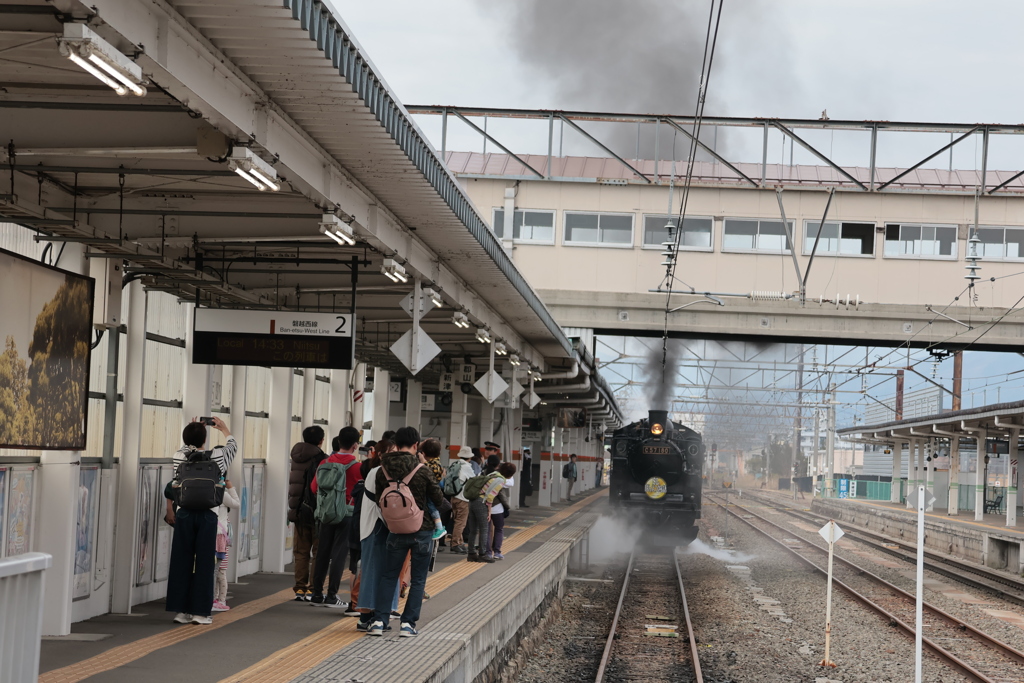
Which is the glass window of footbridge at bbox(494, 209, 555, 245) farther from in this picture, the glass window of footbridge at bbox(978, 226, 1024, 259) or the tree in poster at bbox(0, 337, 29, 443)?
the tree in poster at bbox(0, 337, 29, 443)

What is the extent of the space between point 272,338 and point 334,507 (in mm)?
1692

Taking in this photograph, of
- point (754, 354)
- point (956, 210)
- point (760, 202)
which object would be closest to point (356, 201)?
point (760, 202)

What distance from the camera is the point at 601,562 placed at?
971 inches

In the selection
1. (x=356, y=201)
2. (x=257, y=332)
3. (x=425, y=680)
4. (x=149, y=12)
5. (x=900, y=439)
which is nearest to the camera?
(x=149, y=12)

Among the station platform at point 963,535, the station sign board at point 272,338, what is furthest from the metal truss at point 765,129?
the station sign board at point 272,338

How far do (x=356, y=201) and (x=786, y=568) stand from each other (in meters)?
18.3

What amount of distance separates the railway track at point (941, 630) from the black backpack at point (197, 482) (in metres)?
8.51

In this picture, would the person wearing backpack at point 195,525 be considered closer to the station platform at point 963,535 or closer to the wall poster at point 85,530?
the wall poster at point 85,530

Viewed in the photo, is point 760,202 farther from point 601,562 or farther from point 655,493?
point 601,562

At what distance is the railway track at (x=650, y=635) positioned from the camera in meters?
12.3

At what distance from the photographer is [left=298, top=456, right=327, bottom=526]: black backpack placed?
1038 centimetres

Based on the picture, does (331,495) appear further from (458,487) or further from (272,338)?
(458,487)

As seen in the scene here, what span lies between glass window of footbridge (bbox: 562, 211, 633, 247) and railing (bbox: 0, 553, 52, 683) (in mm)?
22344

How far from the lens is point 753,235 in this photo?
83.7 feet
